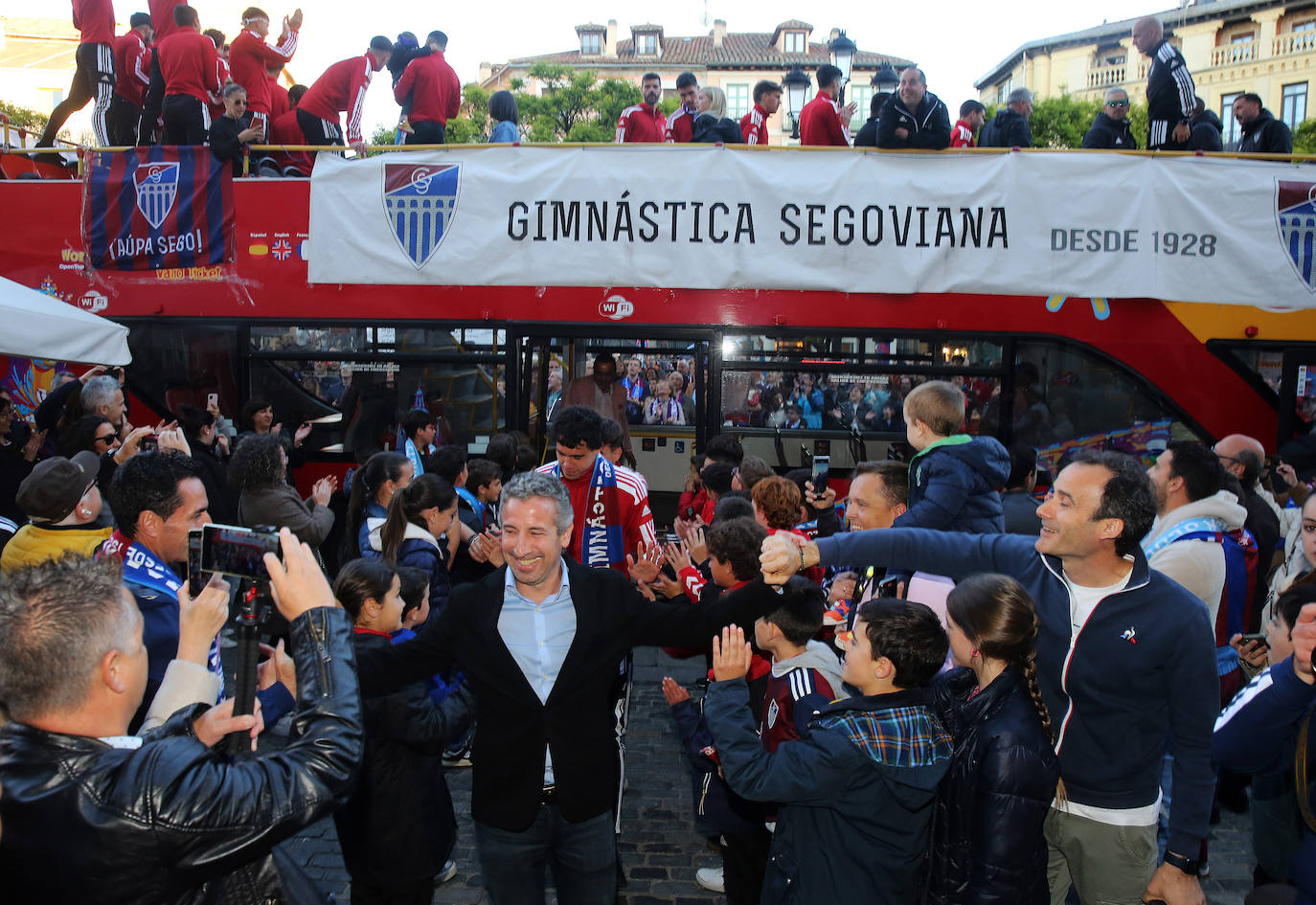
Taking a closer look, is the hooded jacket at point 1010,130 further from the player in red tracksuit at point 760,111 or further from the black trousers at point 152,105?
the black trousers at point 152,105

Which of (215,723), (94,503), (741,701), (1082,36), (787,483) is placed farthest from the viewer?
(1082,36)

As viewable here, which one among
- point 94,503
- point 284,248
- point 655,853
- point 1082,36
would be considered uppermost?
point 1082,36

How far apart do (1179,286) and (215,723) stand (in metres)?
7.76

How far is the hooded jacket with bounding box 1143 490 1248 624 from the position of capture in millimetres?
3717

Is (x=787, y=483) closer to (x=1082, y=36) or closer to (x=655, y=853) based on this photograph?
(x=655, y=853)

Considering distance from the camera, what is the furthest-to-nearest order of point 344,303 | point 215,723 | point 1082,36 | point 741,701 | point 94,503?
point 1082,36, point 344,303, point 94,503, point 741,701, point 215,723

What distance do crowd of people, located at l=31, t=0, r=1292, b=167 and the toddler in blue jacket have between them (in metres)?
4.43

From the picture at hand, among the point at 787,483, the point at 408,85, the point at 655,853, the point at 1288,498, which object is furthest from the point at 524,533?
the point at 408,85

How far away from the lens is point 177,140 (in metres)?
8.41

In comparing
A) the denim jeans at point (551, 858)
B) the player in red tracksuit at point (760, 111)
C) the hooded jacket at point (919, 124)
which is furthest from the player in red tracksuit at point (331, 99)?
the denim jeans at point (551, 858)

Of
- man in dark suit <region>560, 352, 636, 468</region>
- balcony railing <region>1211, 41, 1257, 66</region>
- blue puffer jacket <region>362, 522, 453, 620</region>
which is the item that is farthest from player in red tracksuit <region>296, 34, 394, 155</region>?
balcony railing <region>1211, 41, 1257, 66</region>

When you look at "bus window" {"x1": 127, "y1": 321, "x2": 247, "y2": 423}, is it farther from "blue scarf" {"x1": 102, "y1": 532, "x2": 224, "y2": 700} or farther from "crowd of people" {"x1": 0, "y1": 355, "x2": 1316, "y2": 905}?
"blue scarf" {"x1": 102, "y1": 532, "x2": 224, "y2": 700}

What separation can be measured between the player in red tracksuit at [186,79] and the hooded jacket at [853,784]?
27.3ft

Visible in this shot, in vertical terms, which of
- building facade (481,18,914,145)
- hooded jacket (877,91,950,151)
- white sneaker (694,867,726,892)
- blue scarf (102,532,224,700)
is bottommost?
white sneaker (694,867,726,892)
